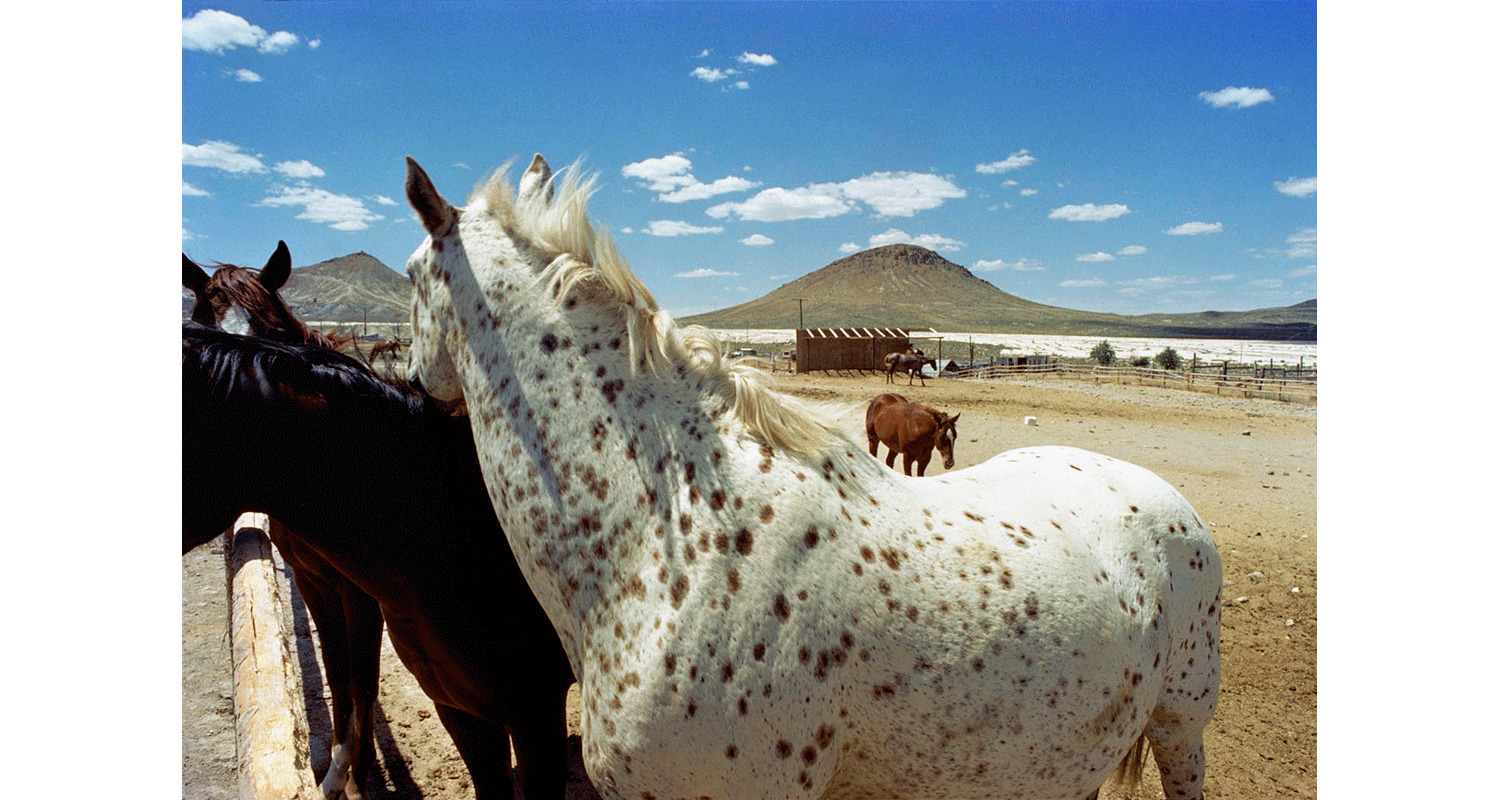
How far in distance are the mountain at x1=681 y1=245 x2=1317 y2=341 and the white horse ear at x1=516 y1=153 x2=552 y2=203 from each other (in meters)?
79.2

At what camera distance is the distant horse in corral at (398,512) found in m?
1.90

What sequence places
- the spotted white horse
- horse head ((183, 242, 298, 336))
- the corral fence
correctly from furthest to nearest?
the corral fence
horse head ((183, 242, 298, 336))
the spotted white horse

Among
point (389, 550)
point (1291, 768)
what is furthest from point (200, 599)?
point (1291, 768)

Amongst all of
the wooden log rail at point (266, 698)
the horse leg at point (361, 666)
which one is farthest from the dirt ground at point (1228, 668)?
the wooden log rail at point (266, 698)

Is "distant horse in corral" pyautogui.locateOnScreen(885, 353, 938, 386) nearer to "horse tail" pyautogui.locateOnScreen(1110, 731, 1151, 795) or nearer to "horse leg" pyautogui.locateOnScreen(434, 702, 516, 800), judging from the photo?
"horse tail" pyautogui.locateOnScreen(1110, 731, 1151, 795)

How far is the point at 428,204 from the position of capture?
5.82 feet

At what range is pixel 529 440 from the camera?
1719 millimetres

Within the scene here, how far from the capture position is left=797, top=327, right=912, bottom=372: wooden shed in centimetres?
3375

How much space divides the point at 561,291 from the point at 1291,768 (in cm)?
391

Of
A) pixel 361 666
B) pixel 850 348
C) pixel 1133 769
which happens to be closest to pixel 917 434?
pixel 1133 769

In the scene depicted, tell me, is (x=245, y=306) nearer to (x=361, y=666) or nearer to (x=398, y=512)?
(x=361, y=666)

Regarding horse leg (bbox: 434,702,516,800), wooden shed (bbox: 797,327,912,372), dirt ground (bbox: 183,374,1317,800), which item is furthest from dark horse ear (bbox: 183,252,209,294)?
wooden shed (bbox: 797,327,912,372)

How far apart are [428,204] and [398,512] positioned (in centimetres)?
83
